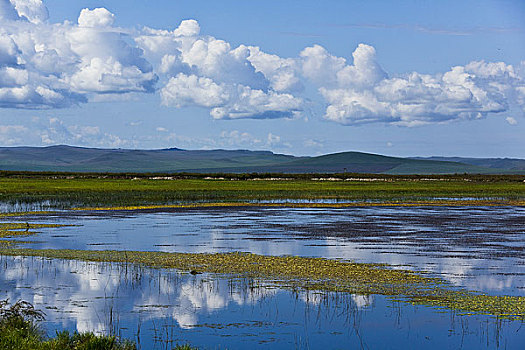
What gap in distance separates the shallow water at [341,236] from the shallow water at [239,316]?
410cm

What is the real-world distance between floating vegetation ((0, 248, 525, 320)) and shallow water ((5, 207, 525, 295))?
1251 millimetres

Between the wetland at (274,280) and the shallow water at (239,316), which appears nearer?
the shallow water at (239,316)

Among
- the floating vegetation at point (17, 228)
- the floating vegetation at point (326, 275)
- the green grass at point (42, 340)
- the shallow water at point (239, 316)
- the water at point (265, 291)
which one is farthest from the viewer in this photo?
the floating vegetation at point (17, 228)

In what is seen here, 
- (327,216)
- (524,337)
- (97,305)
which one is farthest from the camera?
(327,216)

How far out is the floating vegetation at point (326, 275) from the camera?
664 inches

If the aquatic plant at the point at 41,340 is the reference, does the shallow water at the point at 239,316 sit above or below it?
below

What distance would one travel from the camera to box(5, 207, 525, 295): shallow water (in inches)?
920

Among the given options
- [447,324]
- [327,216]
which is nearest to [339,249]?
[447,324]

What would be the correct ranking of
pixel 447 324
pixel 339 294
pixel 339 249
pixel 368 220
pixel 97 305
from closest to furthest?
pixel 447 324
pixel 97 305
pixel 339 294
pixel 339 249
pixel 368 220

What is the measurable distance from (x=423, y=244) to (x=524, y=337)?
1536cm

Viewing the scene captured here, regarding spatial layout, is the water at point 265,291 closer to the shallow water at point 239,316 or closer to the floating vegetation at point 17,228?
the shallow water at point 239,316

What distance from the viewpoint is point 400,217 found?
4478 centimetres

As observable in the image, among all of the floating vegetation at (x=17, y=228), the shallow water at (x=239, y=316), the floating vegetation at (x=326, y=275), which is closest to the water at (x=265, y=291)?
the shallow water at (x=239, y=316)

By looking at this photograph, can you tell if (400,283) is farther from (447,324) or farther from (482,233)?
(482,233)
